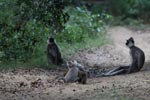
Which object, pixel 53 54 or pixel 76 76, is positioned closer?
pixel 76 76

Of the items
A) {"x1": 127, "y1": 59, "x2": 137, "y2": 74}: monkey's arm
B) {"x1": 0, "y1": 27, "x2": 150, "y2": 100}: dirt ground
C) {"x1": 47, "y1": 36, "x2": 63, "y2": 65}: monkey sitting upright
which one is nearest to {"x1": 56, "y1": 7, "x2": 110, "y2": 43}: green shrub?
{"x1": 0, "y1": 27, "x2": 150, "y2": 100}: dirt ground

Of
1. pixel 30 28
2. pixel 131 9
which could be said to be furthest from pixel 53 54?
pixel 131 9

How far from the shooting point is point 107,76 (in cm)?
1296

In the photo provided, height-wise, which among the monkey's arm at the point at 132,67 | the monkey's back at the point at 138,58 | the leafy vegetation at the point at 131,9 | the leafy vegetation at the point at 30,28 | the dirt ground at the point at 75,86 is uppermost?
the leafy vegetation at the point at 131,9

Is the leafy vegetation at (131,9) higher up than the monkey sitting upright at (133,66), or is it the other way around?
the leafy vegetation at (131,9)

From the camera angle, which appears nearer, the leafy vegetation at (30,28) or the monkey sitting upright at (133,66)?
the monkey sitting upright at (133,66)

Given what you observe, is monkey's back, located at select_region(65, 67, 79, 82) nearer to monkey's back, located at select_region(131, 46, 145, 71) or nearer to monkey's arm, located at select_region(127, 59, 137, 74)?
monkey's arm, located at select_region(127, 59, 137, 74)

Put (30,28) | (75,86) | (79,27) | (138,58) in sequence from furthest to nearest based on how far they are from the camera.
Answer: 1. (79,27)
2. (30,28)
3. (138,58)
4. (75,86)

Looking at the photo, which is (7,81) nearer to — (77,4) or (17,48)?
(17,48)

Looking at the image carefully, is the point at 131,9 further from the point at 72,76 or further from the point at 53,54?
the point at 72,76

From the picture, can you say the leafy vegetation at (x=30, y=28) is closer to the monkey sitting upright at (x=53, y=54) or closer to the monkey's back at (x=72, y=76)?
the monkey sitting upright at (x=53, y=54)

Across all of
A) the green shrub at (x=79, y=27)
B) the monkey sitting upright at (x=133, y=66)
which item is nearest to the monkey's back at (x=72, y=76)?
the monkey sitting upright at (x=133, y=66)

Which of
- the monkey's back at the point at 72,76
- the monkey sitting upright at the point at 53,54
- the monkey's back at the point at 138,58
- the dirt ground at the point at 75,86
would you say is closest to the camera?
the dirt ground at the point at 75,86

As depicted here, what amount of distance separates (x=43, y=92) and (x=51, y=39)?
4308 mm
